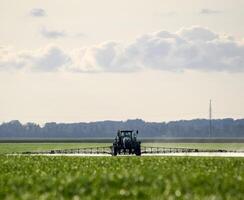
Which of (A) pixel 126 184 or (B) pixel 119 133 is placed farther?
(B) pixel 119 133

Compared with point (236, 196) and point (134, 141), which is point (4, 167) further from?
point (134, 141)

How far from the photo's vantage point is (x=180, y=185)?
2389 cm

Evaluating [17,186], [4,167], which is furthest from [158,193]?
[4,167]

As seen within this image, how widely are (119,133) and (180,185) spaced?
5222 centimetres

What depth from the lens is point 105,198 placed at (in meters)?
21.0

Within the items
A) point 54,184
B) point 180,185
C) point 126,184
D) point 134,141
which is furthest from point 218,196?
point 134,141

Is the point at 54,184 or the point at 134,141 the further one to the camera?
the point at 134,141

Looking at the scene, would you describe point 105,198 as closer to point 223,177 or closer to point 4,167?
point 223,177

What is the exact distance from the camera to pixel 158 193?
21609 mm


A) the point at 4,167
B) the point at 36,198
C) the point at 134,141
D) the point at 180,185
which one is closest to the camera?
the point at 36,198

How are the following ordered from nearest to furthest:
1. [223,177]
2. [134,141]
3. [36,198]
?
[36,198] < [223,177] < [134,141]

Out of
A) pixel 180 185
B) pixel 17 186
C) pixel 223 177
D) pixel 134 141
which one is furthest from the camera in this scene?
pixel 134 141

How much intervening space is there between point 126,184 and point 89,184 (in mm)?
1302

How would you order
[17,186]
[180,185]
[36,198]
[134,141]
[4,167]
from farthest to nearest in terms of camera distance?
1. [134,141]
2. [4,167]
3. [17,186]
4. [180,185]
5. [36,198]
